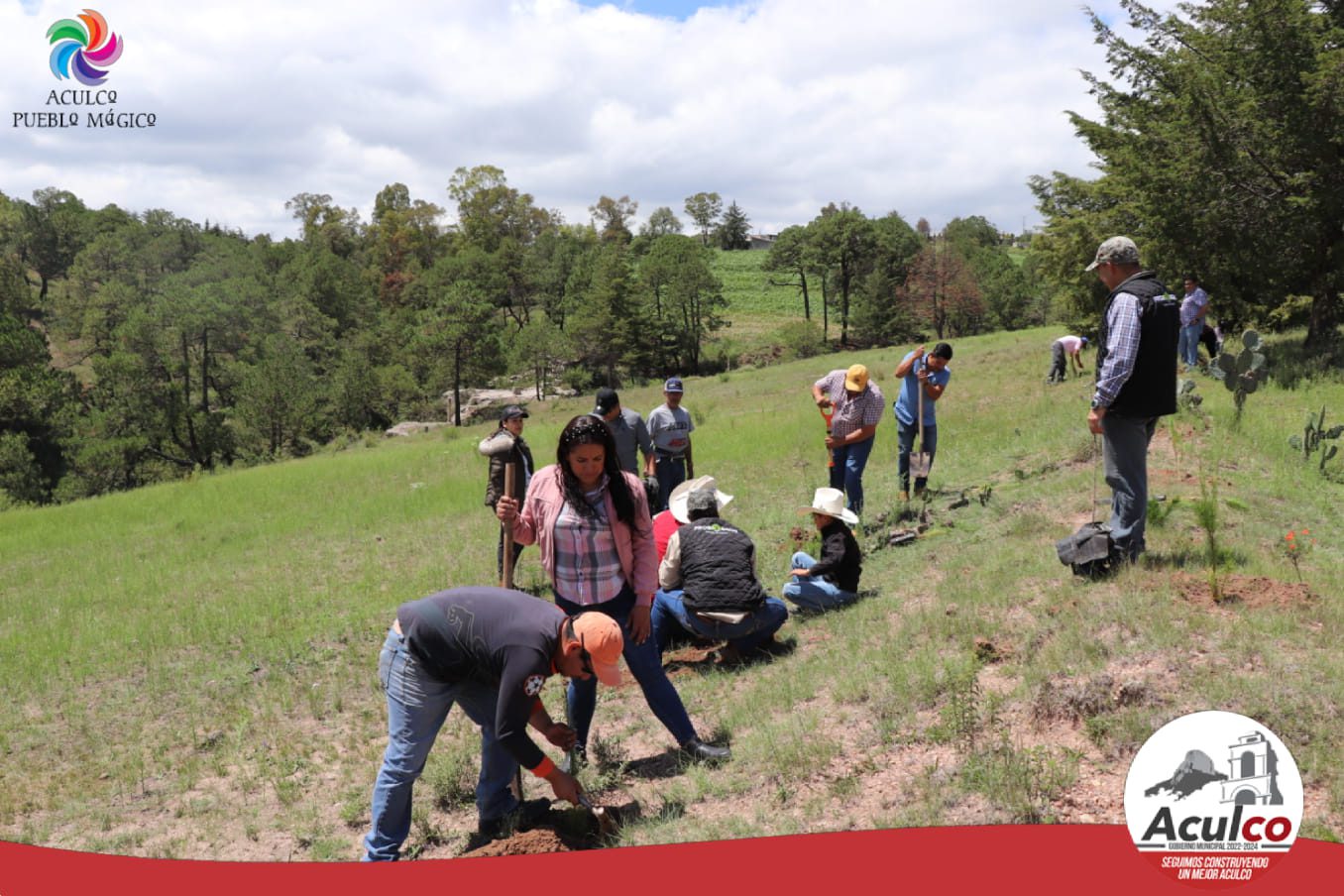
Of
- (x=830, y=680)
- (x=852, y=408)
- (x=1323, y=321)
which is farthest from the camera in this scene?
(x=1323, y=321)

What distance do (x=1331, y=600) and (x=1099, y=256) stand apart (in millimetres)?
2511

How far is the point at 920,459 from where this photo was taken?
10.1 metres

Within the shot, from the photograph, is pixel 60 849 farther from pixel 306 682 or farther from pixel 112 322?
pixel 112 322

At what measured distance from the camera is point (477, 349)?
153ft

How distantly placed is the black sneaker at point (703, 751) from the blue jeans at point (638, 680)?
0.04m

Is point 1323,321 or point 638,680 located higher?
point 1323,321

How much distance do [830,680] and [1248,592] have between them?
262cm

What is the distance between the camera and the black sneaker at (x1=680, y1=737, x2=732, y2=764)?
4898 mm

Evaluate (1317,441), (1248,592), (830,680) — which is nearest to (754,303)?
(1317,441)

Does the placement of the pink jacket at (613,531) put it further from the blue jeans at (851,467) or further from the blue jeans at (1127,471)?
the blue jeans at (851,467)

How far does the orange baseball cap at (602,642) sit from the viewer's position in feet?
12.2

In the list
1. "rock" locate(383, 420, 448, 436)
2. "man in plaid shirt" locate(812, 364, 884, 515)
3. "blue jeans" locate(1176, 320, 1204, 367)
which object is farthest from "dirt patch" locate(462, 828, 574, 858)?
"rock" locate(383, 420, 448, 436)

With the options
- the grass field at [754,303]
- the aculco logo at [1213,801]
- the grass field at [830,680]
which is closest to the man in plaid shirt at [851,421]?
the grass field at [830,680]

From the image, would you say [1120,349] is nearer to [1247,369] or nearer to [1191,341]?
[1247,369]
